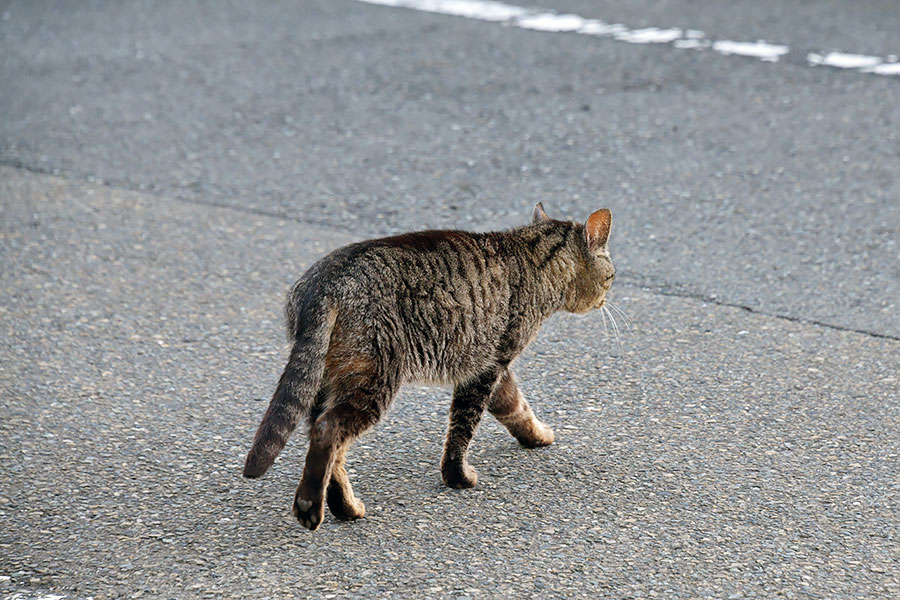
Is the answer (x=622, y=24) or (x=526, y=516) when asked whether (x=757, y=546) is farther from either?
(x=622, y=24)

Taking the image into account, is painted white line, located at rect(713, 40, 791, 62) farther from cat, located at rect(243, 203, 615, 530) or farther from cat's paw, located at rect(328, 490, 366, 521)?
cat's paw, located at rect(328, 490, 366, 521)

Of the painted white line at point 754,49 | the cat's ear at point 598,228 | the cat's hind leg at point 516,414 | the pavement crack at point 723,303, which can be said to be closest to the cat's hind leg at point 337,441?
the cat's hind leg at point 516,414

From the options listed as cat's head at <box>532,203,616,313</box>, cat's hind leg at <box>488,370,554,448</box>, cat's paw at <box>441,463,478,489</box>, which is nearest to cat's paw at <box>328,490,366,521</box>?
cat's paw at <box>441,463,478,489</box>

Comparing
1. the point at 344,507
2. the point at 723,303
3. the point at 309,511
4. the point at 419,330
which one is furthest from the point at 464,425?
the point at 723,303

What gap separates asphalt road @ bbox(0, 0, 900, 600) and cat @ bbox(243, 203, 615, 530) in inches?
8.8

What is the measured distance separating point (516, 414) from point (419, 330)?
593 mm

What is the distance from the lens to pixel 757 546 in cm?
356

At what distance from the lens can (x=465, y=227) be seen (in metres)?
6.05

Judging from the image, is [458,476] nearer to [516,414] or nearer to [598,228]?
[516,414]

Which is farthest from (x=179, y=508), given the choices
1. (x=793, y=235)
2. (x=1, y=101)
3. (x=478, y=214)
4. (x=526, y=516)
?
(x=1, y=101)

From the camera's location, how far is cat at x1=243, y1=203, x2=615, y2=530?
11.6 ft

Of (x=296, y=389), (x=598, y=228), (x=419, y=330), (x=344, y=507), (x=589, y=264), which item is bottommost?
(x=344, y=507)

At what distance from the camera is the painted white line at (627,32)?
8.23m

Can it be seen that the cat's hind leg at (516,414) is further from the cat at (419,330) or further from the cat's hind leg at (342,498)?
the cat's hind leg at (342,498)
